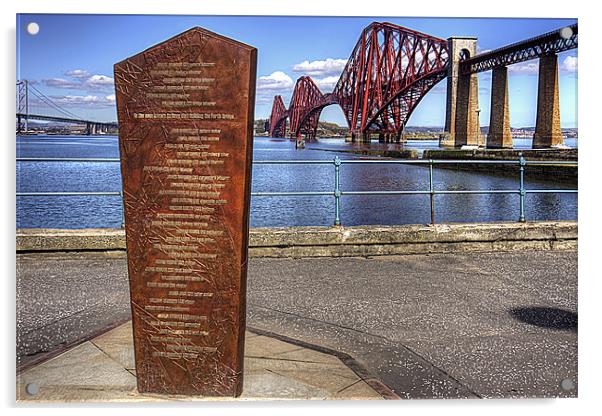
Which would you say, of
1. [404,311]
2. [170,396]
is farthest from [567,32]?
[170,396]

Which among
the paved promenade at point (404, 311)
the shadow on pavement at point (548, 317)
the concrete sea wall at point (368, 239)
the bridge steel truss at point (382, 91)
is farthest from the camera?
the bridge steel truss at point (382, 91)

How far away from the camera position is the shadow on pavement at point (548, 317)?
12.7 feet

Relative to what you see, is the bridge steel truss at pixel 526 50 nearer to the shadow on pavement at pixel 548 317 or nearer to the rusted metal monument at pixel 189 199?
the shadow on pavement at pixel 548 317

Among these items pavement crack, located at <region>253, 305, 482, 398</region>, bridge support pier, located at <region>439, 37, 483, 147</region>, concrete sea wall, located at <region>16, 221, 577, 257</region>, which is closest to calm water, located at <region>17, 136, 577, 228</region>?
bridge support pier, located at <region>439, 37, 483, 147</region>

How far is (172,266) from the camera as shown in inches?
104

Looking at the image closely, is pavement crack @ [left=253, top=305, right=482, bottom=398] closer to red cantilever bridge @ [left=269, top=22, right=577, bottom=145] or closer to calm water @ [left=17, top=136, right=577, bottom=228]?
calm water @ [left=17, top=136, right=577, bottom=228]

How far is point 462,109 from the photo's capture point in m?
24.6

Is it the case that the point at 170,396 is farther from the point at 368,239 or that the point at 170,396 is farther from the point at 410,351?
the point at 368,239

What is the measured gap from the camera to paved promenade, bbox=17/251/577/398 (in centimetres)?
317

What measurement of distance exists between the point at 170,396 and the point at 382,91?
34.5m

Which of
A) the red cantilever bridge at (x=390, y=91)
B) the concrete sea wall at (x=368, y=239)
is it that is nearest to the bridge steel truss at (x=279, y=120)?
the red cantilever bridge at (x=390, y=91)

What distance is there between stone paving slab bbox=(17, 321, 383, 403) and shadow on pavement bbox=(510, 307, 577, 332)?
4.85ft

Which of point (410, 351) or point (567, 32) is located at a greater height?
point (567, 32)

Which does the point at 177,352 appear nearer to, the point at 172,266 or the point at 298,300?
the point at 172,266
